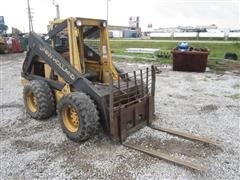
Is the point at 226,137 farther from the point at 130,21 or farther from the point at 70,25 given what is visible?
the point at 130,21

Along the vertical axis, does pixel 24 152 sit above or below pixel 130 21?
below

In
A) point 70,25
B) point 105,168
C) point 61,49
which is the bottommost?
point 105,168

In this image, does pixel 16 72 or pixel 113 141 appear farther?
pixel 16 72

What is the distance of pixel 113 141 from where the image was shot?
15.3 feet

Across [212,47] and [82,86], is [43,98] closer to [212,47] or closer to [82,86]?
[82,86]

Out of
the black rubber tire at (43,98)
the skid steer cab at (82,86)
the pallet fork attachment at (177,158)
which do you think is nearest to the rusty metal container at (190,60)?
the skid steer cab at (82,86)

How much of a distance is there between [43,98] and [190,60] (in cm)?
815

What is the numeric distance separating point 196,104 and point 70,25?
12.8ft

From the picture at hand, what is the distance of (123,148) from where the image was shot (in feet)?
14.7

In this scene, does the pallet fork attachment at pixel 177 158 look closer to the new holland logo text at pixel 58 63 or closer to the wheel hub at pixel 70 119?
the wheel hub at pixel 70 119

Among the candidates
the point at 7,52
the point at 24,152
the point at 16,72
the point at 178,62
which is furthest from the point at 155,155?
the point at 7,52

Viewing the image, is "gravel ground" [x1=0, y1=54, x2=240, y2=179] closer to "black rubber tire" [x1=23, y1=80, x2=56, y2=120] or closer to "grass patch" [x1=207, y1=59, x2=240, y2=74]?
"black rubber tire" [x1=23, y1=80, x2=56, y2=120]

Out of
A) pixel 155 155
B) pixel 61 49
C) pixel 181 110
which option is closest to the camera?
pixel 155 155

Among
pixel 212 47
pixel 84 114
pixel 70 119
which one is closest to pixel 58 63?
pixel 70 119
